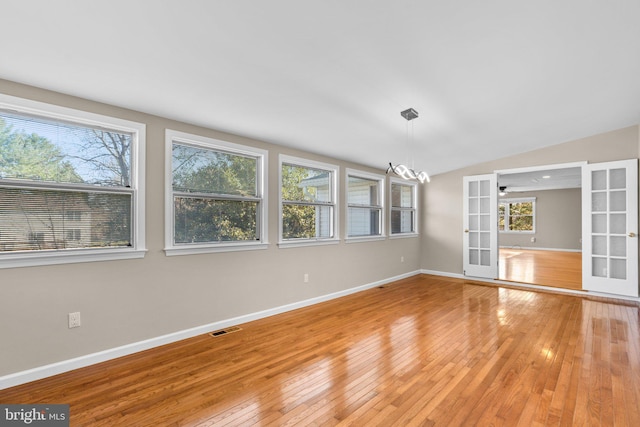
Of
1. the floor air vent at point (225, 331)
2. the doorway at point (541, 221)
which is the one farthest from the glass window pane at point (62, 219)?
the doorway at point (541, 221)

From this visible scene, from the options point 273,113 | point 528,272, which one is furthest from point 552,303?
point 273,113

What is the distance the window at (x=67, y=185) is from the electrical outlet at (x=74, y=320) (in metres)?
0.47

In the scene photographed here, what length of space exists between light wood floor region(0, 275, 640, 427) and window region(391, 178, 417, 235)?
2.90m

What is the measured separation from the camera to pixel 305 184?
4.78 meters

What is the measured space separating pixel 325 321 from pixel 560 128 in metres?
4.58

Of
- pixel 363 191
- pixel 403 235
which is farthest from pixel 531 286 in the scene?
pixel 363 191

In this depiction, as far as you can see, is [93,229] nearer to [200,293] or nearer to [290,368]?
[200,293]

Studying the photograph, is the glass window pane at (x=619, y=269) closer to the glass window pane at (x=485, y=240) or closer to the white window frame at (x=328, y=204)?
the glass window pane at (x=485, y=240)

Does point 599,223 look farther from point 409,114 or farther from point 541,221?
point 541,221

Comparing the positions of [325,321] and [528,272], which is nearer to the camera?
[325,321]

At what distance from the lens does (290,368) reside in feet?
8.89

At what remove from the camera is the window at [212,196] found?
336cm

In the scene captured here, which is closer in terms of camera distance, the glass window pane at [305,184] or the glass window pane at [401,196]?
the glass window pane at [305,184]

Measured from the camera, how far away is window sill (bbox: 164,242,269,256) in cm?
329
